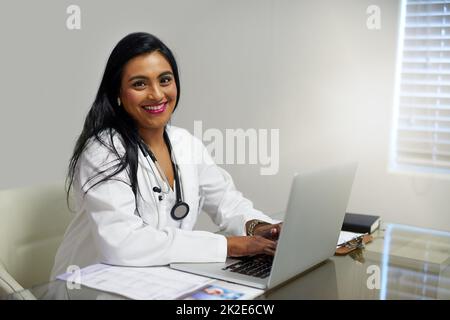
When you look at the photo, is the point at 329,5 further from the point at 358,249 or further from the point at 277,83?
the point at 358,249

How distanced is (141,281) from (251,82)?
2.35 metres

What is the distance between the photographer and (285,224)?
3.85ft

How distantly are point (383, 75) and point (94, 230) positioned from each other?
204 centimetres

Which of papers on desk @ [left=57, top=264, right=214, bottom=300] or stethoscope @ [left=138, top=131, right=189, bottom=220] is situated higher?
stethoscope @ [left=138, top=131, right=189, bottom=220]

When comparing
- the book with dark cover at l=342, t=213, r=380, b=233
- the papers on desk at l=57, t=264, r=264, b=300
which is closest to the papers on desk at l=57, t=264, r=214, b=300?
the papers on desk at l=57, t=264, r=264, b=300

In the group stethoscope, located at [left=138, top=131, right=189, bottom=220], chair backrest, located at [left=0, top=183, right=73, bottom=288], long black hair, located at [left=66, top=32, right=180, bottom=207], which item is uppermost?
long black hair, located at [left=66, top=32, right=180, bottom=207]

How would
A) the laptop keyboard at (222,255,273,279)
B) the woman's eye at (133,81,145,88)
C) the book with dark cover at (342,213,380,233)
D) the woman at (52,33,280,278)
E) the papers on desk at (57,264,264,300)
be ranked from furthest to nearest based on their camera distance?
the book with dark cover at (342,213,380,233), the woman's eye at (133,81,145,88), the woman at (52,33,280,278), the laptop keyboard at (222,255,273,279), the papers on desk at (57,264,264,300)

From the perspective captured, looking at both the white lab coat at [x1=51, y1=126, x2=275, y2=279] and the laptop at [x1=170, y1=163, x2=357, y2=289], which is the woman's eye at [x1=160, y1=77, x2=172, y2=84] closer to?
the white lab coat at [x1=51, y1=126, x2=275, y2=279]

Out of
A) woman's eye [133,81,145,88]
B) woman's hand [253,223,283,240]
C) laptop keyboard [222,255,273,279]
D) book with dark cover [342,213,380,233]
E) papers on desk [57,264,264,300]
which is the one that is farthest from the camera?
book with dark cover [342,213,380,233]

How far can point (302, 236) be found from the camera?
128 cm

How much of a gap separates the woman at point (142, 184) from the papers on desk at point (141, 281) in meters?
0.05

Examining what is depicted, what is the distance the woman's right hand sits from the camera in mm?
1449

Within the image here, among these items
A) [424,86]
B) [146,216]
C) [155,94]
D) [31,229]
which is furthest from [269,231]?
[424,86]

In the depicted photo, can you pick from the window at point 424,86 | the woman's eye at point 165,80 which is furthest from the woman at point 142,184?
the window at point 424,86
